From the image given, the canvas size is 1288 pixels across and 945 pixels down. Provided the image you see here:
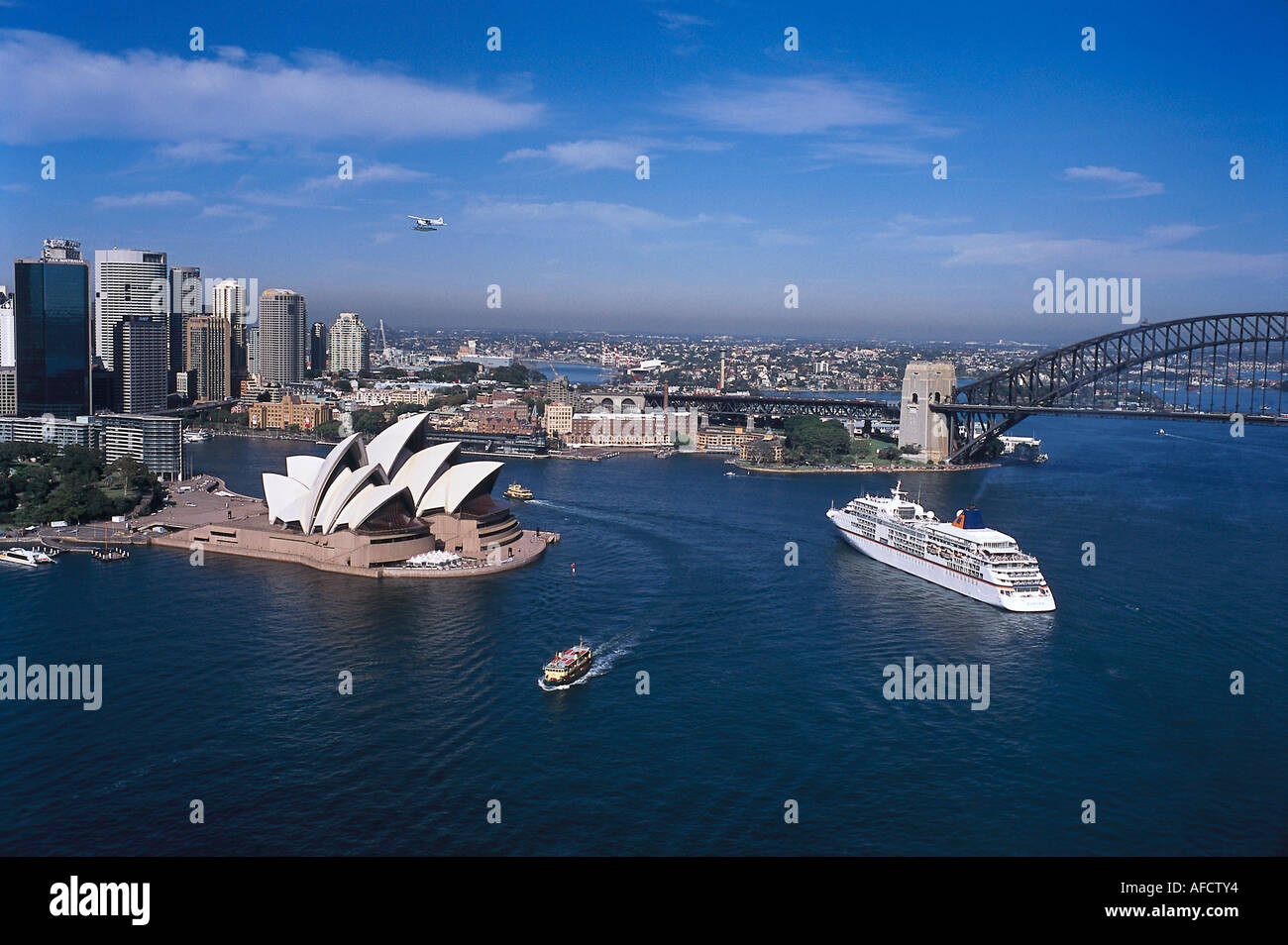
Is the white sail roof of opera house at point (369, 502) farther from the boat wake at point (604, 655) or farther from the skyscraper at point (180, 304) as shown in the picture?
the skyscraper at point (180, 304)

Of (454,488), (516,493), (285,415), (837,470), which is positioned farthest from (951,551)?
(285,415)

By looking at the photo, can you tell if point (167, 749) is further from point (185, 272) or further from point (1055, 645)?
point (185, 272)

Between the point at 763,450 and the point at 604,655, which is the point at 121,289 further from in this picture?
the point at 604,655

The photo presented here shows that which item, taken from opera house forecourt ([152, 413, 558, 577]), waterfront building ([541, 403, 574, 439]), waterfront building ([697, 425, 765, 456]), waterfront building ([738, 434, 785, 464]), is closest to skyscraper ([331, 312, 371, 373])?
waterfront building ([541, 403, 574, 439])

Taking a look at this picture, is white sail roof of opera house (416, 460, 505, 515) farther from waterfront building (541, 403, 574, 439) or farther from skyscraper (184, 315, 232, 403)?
skyscraper (184, 315, 232, 403)

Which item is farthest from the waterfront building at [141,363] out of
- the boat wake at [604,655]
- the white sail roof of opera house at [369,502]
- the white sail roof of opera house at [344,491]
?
the boat wake at [604,655]
